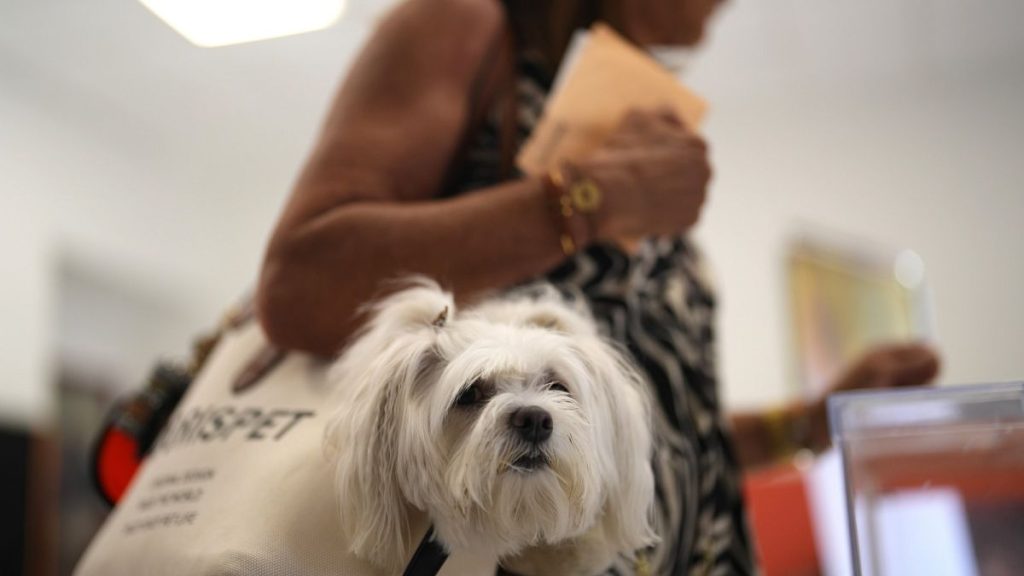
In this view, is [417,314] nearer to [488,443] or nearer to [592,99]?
[488,443]

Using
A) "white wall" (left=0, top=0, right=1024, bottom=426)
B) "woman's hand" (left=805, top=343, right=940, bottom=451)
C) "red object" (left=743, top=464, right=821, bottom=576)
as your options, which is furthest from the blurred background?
"woman's hand" (left=805, top=343, right=940, bottom=451)

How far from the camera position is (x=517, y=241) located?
643mm

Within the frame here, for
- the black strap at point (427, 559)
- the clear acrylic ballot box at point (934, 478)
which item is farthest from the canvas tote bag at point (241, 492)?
the clear acrylic ballot box at point (934, 478)

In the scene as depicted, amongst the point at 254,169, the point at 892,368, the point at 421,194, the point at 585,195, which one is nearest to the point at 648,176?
the point at 585,195

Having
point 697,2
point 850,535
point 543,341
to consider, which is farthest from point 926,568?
point 697,2

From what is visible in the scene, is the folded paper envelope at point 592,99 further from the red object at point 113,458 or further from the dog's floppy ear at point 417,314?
the red object at point 113,458

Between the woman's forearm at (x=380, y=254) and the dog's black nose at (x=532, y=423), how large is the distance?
0.16 metres

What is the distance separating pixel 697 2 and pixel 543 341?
0.47 m

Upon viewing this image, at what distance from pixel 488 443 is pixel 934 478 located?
434 mm

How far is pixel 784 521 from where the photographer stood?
1.68m

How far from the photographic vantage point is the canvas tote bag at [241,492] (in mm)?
518

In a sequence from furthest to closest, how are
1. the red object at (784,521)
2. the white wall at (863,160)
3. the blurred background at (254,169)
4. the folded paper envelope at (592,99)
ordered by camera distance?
1. the white wall at (863,160)
2. the blurred background at (254,169)
3. the red object at (784,521)
4. the folded paper envelope at (592,99)

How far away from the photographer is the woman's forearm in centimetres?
62

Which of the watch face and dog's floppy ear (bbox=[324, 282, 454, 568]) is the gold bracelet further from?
dog's floppy ear (bbox=[324, 282, 454, 568])
